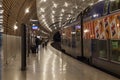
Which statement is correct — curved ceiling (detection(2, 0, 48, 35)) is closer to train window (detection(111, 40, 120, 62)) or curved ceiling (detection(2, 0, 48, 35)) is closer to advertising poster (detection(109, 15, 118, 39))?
advertising poster (detection(109, 15, 118, 39))

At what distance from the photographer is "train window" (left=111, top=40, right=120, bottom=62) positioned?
11.6m

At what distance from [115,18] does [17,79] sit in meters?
4.74

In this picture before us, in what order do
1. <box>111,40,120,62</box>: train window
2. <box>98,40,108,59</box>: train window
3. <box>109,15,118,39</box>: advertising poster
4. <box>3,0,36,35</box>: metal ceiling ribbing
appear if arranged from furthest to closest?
<box>3,0,36,35</box>: metal ceiling ribbing < <box>98,40,108,59</box>: train window < <box>109,15,118,39</box>: advertising poster < <box>111,40,120,62</box>: train window

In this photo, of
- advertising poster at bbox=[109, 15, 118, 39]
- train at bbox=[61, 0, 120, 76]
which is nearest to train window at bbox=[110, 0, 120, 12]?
train at bbox=[61, 0, 120, 76]

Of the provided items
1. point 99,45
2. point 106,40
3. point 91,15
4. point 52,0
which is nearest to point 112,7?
point 106,40

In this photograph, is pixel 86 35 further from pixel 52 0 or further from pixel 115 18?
pixel 52 0

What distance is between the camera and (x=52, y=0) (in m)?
48.4

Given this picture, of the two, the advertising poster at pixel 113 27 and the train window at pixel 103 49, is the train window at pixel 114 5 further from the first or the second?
the train window at pixel 103 49

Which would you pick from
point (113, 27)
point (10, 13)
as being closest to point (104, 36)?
point (113, 27)

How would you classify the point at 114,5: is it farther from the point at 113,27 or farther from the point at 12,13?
the point at 12,13

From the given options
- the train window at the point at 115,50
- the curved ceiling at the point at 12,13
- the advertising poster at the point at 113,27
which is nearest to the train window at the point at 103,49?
the train window at the point at 115,50

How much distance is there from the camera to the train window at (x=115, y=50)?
11.6 m

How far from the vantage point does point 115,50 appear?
11.9 metres

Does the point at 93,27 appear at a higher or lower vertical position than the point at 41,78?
higher
